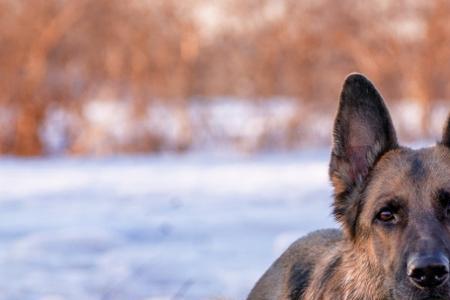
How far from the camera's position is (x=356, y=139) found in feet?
15.4

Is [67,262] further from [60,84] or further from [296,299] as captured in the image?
[60,84]

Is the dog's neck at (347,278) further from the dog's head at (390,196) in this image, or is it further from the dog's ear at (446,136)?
the dog's ear at (446,136)

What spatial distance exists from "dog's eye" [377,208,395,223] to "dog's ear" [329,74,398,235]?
274 mm

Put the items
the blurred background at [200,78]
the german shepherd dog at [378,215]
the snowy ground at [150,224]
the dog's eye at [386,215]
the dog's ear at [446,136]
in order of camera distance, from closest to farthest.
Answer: the german shepherd dog at [378,215] → the dog's eye at [386,215] → the dog's ear at [446,136] → the snowy ground at [150,224] → the blurred background at [200,78]

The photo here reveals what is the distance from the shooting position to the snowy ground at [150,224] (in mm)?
7059

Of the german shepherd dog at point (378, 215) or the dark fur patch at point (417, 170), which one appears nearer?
the german shepherd dog at point (378, 215)

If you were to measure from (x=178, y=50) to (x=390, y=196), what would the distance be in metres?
14.9

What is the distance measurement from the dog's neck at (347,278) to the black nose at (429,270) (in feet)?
1.07

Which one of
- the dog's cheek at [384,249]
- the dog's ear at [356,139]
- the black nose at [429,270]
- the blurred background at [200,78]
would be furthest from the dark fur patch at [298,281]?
the blurred background at [200,78]

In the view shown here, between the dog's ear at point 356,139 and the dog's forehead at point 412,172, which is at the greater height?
the dog's ear at point 356,139

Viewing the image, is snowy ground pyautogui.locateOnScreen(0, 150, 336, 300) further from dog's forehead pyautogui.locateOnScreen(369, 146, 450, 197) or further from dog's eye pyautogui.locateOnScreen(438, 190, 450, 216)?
dog's eye pyautogui.locateOnScreen(438, 190, 450, 216)

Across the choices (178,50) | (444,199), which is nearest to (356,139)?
(444,199)

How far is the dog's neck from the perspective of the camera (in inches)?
170

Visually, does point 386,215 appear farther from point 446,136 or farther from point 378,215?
point 446,136
